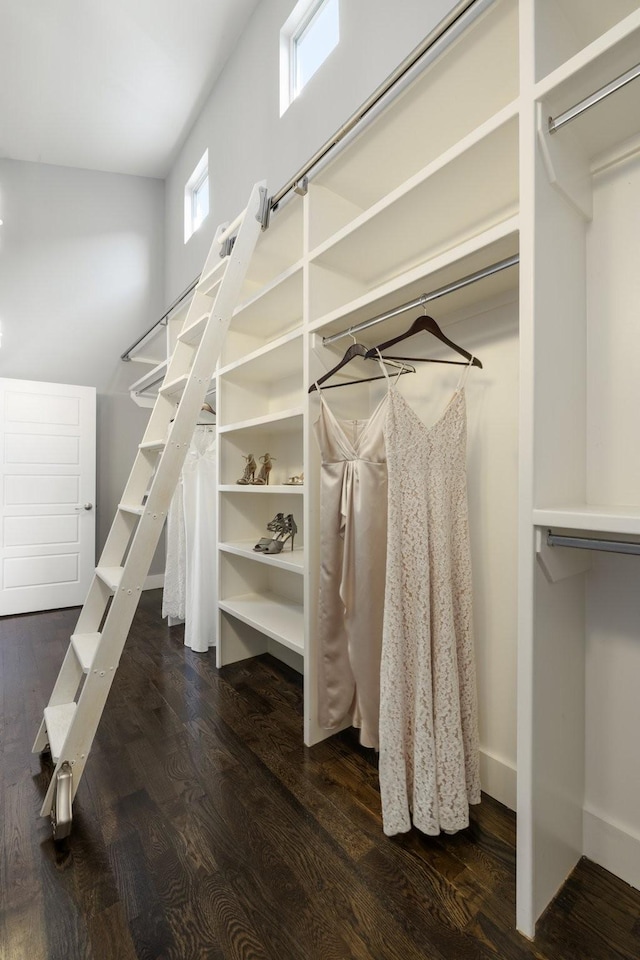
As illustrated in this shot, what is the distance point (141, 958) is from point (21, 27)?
480cm

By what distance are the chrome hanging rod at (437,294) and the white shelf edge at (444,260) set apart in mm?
51

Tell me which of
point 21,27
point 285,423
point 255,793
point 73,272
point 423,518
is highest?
point 21,27

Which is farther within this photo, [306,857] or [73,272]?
[73,272]

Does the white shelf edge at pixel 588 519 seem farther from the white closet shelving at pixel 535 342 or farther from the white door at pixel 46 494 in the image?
the white door at pixel 46 494

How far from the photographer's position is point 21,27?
2877mm

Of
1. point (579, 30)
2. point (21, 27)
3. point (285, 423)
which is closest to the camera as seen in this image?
point (579, 30)

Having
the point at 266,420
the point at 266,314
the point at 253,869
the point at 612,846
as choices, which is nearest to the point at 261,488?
the point at 266,420

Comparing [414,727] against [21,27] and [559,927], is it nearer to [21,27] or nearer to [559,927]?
[559,927]

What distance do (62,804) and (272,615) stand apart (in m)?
1.12

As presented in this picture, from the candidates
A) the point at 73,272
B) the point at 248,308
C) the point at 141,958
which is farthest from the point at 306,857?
the point at 73,272

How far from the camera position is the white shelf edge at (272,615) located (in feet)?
6.35

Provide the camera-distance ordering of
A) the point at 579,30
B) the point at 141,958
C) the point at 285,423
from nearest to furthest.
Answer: the point at 141,958
the point at 579,30
the point at 285,423

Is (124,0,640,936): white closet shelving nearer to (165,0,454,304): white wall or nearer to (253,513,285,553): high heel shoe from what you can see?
(165,0,454,304): white wall

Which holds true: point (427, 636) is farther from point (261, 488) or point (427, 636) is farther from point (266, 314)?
point (266, 314)
